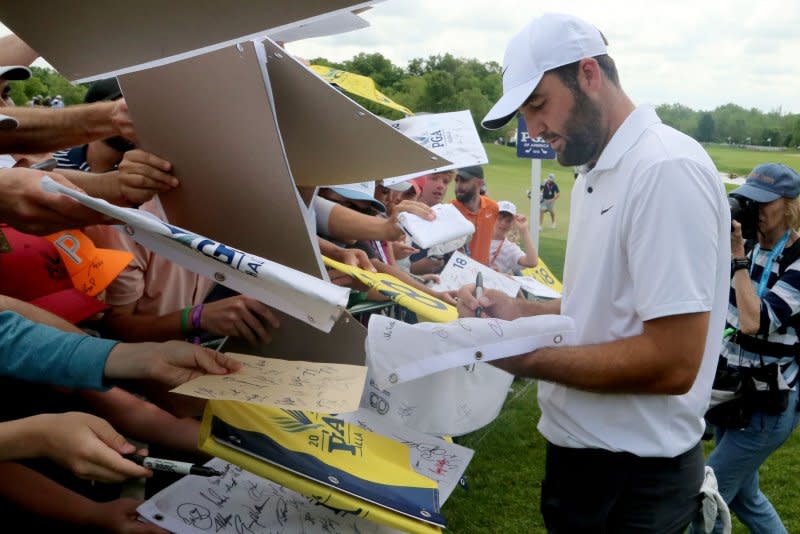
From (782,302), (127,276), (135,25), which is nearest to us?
(135,25)

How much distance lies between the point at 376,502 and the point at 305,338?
532 millimetres

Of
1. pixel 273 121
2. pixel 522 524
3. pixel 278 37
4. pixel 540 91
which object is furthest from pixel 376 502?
pixel 522 524

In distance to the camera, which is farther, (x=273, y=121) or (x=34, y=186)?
(x=34, y=186)

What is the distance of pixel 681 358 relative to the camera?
5.27 ft

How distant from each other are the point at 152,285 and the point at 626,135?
1522 millimetres

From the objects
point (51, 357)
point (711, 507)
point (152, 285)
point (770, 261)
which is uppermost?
point (51, 357)

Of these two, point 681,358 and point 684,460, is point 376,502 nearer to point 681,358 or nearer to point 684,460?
point 681,358

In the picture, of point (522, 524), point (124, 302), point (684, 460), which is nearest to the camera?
point (684, 460)

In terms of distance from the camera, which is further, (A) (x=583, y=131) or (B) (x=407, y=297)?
(B) (x=407, y=297)

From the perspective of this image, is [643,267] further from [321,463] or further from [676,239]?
[321,463]

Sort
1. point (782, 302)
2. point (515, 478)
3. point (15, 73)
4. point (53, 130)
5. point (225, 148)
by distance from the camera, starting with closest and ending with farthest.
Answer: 1. point (225, 148)
2. point (53, 130)
3. point (15, 73)
4. point (782, 302)
5. point (515, 478)

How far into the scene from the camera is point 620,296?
173cm

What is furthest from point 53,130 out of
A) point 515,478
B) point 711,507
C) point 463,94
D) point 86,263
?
point 463,94

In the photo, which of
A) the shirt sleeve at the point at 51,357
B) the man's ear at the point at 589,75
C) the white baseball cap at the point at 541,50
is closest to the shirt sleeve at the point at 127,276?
the shirt sleeve at the point at 51,357
